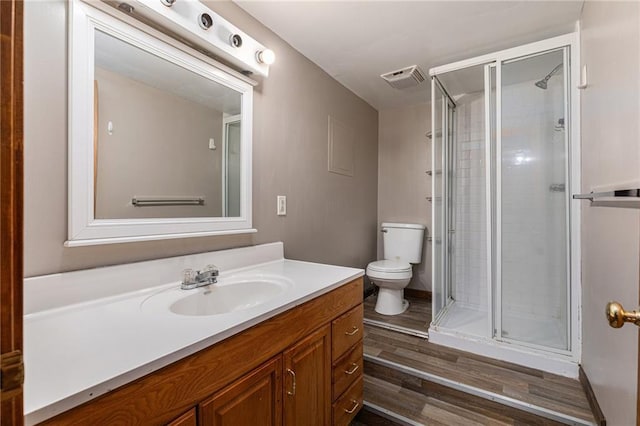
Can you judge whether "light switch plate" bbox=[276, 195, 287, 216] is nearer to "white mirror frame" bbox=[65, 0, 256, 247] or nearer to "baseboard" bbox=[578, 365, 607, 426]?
"white mirror frame" bbox=[65, 0, 256, 247]

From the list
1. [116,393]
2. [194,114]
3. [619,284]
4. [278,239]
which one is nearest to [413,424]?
[619,284]

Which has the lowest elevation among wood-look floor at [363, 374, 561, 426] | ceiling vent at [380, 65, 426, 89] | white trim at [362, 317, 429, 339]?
wood-look floor at [363, 374, 561, 426]

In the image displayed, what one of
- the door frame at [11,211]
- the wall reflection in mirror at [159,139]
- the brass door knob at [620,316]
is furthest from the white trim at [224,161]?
the brass door knob at [620,316]

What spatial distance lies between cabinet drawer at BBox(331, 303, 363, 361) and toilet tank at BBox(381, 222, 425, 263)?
1539 millimetres

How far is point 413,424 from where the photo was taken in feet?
4.72

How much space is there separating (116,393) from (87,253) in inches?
25.1

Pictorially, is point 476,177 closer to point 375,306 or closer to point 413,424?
point 375,306

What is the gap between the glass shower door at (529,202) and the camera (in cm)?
196

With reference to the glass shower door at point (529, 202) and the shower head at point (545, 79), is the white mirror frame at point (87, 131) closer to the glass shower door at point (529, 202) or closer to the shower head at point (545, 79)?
the glass shower door at point (529, 202)

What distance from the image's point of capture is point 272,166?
181cm

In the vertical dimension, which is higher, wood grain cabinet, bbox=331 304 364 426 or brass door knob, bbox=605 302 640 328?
brass door knob, bbox=605 302 640 328

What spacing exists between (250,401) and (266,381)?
74mm

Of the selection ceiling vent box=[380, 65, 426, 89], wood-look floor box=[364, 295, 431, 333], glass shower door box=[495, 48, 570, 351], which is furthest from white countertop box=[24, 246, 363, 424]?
ceiling vent box=[380, 65, 426, 89]

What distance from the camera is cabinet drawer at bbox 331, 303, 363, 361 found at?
128 centimetres
